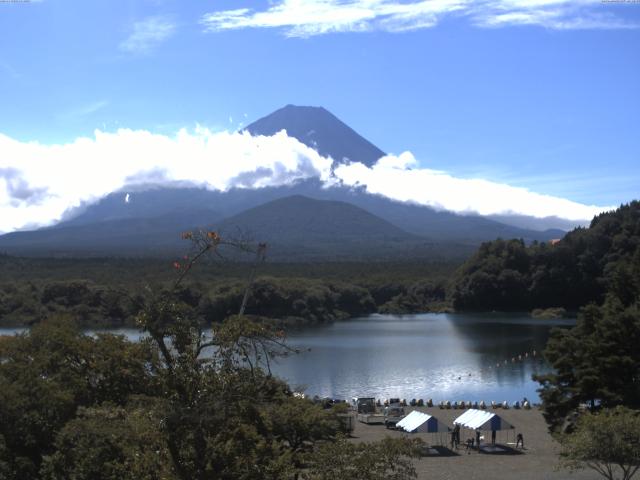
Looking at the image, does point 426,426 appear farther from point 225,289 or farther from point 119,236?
point 119,236

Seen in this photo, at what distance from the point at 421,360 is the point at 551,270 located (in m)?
29.8

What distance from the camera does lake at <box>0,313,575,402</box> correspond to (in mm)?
30219

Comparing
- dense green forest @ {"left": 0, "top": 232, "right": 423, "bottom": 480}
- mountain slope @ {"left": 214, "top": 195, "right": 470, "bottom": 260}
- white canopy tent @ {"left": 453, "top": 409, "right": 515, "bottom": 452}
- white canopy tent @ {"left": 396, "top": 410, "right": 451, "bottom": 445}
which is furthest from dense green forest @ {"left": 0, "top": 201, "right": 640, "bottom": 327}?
mountain slope @ {"left": 214, "top": 195, "right": 470, "bottom": 260}

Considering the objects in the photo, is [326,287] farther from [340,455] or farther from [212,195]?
[212,195]

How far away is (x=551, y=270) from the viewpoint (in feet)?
212

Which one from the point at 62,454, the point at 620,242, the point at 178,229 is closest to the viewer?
the point at 62,454

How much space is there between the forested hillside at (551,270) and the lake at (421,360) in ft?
30.1

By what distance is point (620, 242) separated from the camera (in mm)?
64250

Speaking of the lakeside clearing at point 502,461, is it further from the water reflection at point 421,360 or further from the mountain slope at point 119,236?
the mountain slope at point 119,236

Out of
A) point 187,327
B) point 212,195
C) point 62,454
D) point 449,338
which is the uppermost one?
point 212,195

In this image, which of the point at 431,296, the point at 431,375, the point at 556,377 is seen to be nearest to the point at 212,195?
the point at 431,296

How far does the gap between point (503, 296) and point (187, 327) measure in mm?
61711

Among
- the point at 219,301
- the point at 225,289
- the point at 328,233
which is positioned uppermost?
the point at 328,233

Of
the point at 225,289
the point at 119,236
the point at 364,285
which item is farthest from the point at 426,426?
the point at 119,236
